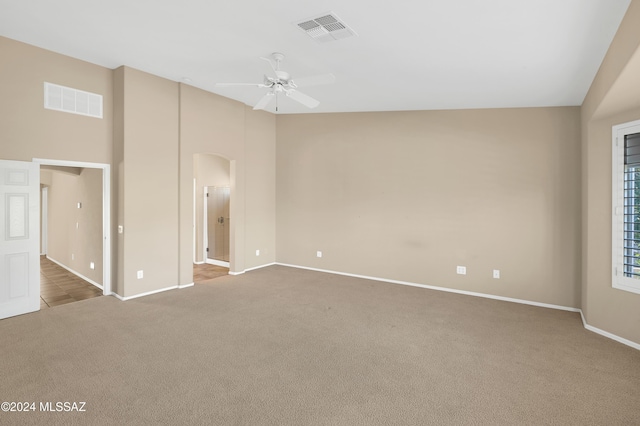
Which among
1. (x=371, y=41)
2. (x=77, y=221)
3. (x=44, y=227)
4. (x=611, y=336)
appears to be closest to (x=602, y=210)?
(x=611, y=336)

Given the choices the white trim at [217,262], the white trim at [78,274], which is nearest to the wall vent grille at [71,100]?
the white trim at [78,274]

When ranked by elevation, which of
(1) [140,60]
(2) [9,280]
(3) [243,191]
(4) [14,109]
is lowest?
(2) [9,280]

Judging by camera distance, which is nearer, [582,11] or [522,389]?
[582,11]

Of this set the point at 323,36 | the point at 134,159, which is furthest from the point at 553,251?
the point at 134,159

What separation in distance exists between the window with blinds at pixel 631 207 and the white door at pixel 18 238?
270 inches

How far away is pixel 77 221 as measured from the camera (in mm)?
6133

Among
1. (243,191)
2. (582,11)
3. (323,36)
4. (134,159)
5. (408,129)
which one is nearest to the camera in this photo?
(582,11)

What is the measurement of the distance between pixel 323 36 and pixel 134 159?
10.6 feet

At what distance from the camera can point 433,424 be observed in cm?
222

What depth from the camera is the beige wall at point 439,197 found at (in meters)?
4.72

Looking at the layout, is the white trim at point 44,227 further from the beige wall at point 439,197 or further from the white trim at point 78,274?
the beige wall at point 439,197

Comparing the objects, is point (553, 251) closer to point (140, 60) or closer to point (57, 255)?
point (140, 60)

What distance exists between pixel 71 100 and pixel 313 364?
14.9 feet

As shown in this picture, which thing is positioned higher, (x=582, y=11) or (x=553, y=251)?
(x=582, y=11)
